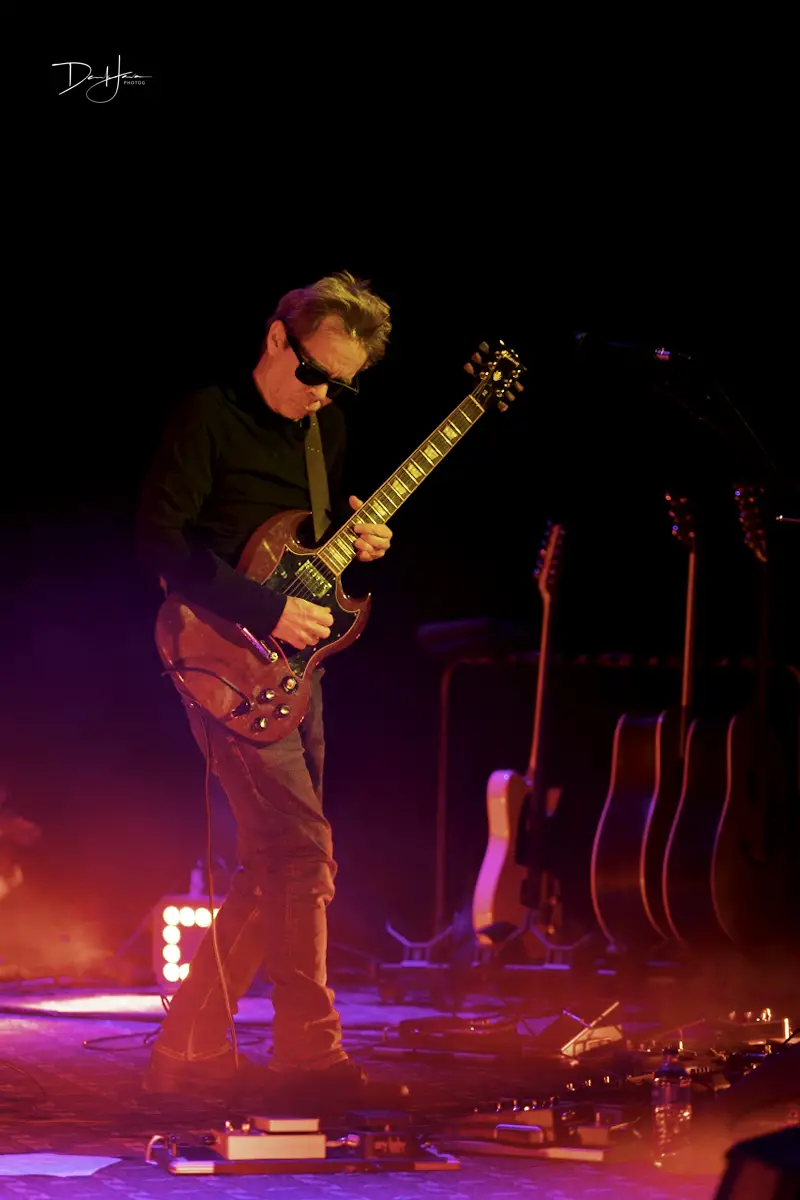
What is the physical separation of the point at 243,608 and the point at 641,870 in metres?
2.44

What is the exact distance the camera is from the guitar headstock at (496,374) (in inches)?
169

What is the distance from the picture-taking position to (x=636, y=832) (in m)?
5.73

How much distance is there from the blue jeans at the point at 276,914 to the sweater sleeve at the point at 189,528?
0.30 meters

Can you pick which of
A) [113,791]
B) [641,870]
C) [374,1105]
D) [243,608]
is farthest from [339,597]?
[113,791]

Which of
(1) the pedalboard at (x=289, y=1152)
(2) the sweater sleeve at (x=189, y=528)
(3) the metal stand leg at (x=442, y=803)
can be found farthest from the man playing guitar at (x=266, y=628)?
(3) the metal stand leg at (x=442, y=803)

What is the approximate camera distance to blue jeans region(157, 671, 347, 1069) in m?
3.79

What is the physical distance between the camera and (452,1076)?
165 inches

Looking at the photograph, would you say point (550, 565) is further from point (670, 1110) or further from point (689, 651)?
point (670, 1110)

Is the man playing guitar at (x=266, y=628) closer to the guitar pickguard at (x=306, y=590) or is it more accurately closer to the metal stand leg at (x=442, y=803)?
the guitar pickguard at (x=306, y=590)

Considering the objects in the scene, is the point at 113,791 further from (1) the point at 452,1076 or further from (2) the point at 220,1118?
(2) the point at 220,1118

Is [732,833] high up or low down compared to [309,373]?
down

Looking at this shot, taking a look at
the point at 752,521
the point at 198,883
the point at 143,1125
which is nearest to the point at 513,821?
the point at 198,883

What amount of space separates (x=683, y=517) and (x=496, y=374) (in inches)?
76.3

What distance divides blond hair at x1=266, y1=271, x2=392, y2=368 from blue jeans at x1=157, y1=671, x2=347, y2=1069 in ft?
2.89
